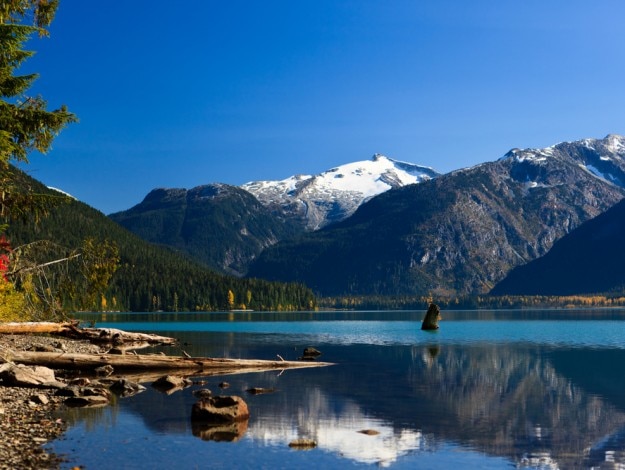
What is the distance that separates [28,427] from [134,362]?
75.3ft

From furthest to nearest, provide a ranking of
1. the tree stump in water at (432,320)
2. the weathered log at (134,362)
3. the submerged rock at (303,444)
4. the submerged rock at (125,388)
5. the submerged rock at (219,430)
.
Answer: the tree stump in water at (432,320) → the weathered log at (134,362) → the submerged rock at (125,388) → the submerged rock at (219,430) → the submerged rock at (303,444)

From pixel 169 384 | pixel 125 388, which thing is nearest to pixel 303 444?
pixel 125 388

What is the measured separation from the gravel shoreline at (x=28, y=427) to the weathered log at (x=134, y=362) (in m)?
5.62

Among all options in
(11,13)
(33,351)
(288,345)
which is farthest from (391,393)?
(288,345)

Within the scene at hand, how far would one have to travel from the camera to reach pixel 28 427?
27.6 meters

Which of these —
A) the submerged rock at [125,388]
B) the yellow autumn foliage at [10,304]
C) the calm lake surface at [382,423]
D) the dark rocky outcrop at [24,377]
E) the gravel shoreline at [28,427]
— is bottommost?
the calm lake surface at [382,423]

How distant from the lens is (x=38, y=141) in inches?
1319

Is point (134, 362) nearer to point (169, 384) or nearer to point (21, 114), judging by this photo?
point (169, 384)

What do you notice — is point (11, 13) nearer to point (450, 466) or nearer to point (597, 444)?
point (450, 466)

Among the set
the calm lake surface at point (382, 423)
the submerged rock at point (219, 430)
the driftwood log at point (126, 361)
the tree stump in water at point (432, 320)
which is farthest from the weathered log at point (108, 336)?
the tree stump in water at point (432, 320)

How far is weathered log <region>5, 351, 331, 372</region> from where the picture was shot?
154 ft

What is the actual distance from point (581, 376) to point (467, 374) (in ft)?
28.2

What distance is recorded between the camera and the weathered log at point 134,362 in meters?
46.9

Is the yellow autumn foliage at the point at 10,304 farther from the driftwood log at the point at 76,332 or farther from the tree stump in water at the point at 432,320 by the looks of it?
the tree stump in water at the point at 432,320
